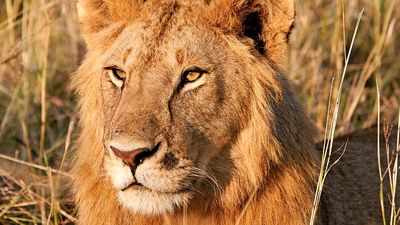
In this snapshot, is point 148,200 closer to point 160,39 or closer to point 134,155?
point 134,155

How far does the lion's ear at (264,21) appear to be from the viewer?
3.89 m

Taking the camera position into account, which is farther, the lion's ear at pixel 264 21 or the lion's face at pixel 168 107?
the lion's ear at pixel 264 21

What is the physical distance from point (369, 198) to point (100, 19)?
1.81m

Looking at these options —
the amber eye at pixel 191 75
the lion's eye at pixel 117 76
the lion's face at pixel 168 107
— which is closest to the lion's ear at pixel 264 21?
the lion's face at pixel 168 107

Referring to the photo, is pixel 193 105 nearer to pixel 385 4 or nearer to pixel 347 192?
pixel 347 192

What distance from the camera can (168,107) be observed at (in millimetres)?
3672


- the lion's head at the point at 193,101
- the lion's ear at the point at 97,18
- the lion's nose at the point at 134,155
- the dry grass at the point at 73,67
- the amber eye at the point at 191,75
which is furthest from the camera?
the dry grass at the point at 73,67

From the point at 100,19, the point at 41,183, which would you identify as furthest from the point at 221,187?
the point at 41,183

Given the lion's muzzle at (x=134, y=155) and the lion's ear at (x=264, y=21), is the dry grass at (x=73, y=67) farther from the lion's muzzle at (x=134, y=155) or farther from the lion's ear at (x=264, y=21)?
the lion's muzzle at (x=134, y=155)

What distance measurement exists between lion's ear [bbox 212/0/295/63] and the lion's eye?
0.52 metres

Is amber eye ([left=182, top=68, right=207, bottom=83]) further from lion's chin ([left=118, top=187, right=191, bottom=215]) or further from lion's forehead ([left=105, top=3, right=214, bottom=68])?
lion's chin ([left=118, top=187, right=191, bottom=215])

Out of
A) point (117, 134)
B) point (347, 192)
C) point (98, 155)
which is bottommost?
point (347, 192)

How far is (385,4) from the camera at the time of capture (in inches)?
298

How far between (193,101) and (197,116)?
0.23 ft
